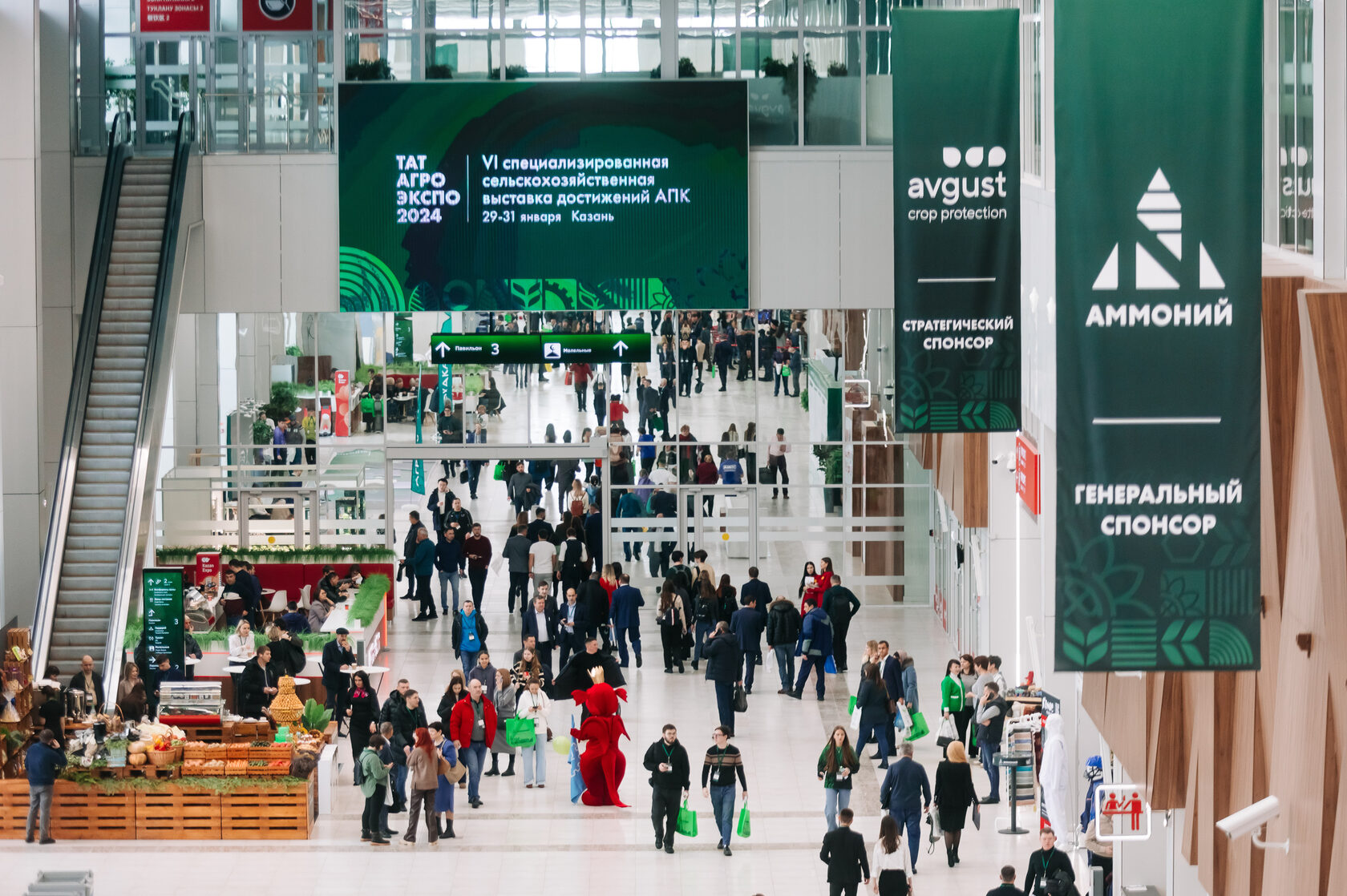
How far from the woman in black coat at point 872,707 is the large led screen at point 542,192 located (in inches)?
346

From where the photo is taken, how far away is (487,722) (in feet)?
56.8

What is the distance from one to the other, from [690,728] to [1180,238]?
1292 cm

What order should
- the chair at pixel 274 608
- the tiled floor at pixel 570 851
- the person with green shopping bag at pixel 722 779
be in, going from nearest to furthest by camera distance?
1. the tiled floor at pixel 570 851
2. the person with green shopping bag at pixel 722 779
3. the chair at pixel 274 608

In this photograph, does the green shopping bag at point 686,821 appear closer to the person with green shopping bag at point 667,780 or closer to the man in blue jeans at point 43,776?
the person with green shopping bag at point 667,780

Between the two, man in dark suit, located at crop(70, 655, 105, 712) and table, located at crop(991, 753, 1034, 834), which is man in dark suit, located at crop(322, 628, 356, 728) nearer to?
man in dark suit, located at crop(70, 655, 105, 712)

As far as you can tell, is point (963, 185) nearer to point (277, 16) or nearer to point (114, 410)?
point (114, 410)

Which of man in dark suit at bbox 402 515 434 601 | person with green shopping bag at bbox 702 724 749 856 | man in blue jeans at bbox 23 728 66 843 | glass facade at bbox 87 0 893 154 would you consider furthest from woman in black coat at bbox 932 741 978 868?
glass facade at bbox 87 0 893 154

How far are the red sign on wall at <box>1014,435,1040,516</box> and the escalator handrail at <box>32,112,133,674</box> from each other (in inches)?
413

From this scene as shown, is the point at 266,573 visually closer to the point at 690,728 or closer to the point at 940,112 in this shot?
the point at 690,728

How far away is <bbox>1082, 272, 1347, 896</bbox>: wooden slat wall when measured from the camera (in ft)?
27.9

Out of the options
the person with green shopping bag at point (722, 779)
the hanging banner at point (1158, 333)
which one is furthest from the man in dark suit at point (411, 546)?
the hanging banner at point (1158, 333)

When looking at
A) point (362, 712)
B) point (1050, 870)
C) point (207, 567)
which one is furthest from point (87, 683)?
point (1050, 870)

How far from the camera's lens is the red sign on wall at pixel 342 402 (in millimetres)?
26094

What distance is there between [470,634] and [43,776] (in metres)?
5.44
